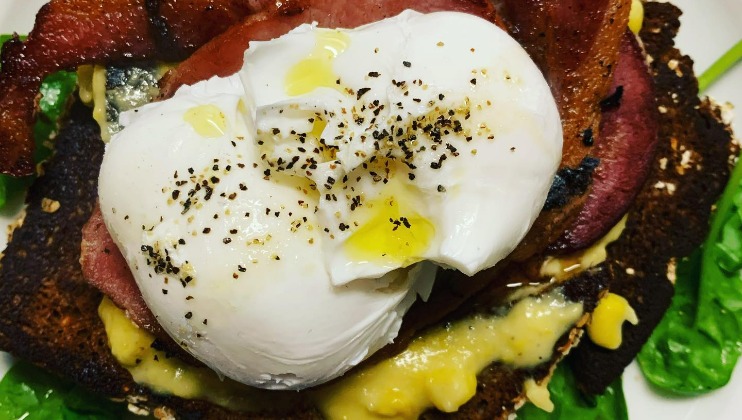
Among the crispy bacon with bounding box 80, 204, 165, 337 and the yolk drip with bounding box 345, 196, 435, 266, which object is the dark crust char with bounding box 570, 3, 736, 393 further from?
the crispy bacon with bounding box 80, 204, 165, 337

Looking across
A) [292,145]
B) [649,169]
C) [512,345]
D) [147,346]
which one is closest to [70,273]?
[147,346]

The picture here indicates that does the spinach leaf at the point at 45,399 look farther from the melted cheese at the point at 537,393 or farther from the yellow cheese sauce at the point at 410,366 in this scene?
the melted cheese at the point at 537,393

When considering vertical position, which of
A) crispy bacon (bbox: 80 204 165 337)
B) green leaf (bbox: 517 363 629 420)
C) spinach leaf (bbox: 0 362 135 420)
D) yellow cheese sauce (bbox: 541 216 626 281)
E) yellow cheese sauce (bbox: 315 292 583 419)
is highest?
crispy bacon (bbox: 80 204 165 337)

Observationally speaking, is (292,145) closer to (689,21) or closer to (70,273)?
(70,273)

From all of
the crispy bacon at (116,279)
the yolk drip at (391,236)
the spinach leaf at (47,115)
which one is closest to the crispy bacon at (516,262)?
the crispy bacon at (116,279)

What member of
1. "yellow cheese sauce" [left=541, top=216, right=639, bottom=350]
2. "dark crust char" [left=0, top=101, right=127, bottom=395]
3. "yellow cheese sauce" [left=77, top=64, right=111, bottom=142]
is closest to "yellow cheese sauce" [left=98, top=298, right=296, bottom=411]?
"dark crust char" [left=0, top=101, right=127, bottom=395]

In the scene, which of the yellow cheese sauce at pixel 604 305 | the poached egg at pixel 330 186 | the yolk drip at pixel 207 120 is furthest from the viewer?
the yellow cheese sauce at pixel 604 305
